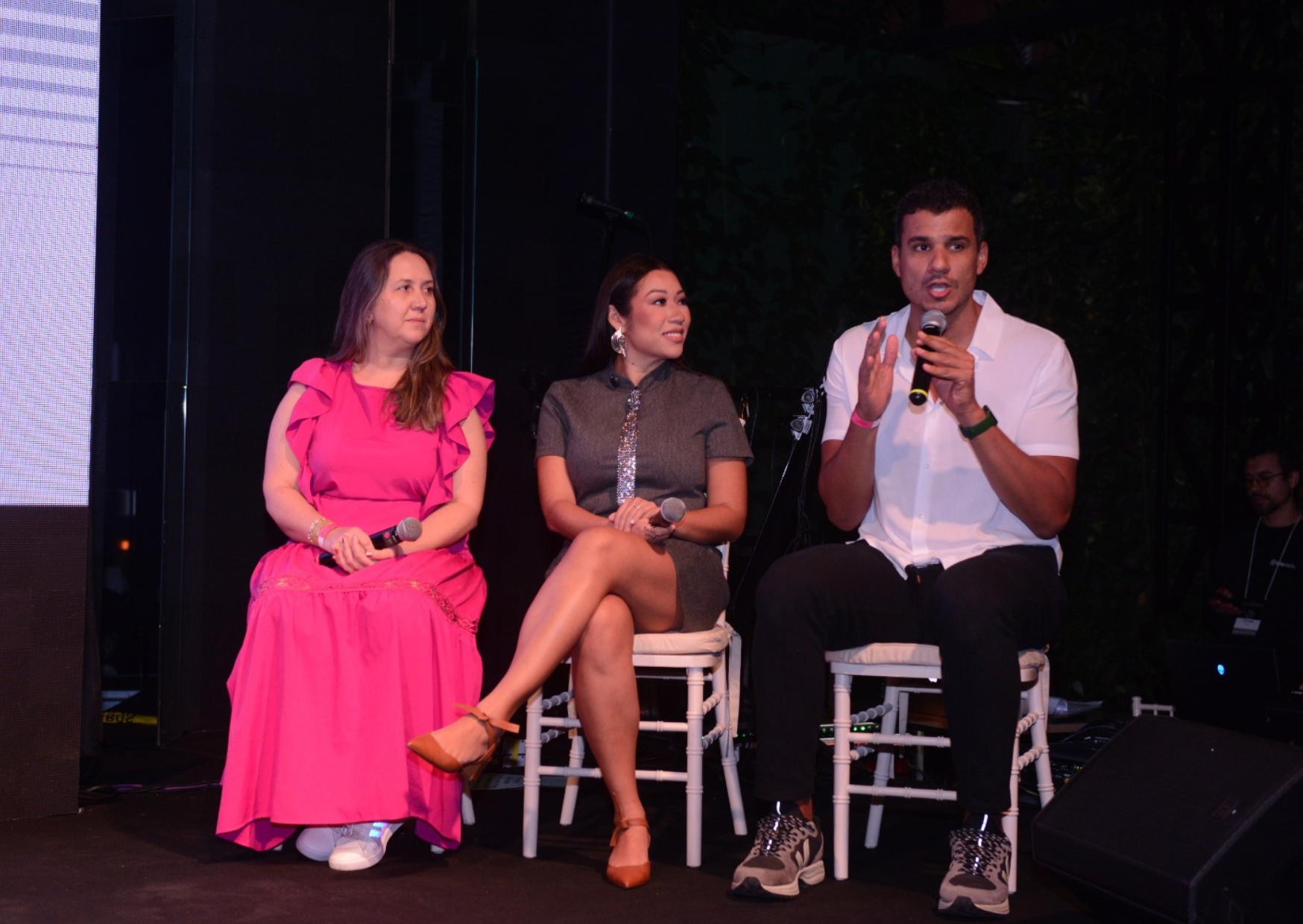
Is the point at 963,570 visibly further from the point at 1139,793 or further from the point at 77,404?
the point at 77,404

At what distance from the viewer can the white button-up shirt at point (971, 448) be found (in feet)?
8.05

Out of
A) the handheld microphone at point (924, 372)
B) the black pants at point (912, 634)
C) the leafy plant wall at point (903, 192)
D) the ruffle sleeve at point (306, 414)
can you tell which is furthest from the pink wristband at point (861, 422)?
the leafy plant wall at point (903, 192)

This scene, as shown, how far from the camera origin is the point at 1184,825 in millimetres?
1735

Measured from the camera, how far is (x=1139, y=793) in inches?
73.4

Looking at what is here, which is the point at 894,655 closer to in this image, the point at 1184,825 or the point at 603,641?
the point at 603,641

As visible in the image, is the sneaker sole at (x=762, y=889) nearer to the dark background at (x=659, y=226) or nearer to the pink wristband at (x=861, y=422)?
the pink wristband at (x=861, y=422)

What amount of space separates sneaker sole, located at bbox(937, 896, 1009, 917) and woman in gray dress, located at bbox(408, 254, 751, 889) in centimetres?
54

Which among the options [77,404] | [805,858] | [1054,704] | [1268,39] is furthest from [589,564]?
[1268,39]

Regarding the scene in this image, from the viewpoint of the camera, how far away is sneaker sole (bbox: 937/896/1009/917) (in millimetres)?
2125

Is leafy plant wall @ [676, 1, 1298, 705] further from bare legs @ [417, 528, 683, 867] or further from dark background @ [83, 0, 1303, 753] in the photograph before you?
bare legs @ [417, 528, 683, 867]

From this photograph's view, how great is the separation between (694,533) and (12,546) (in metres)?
1.42

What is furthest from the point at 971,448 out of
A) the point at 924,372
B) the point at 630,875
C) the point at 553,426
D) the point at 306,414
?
the point at 306,414

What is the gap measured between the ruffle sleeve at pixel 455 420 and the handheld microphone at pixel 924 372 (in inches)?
38.6

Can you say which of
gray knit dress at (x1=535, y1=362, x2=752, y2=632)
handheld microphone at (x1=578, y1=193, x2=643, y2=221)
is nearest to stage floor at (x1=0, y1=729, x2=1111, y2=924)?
gray knit dress at (x1=535, y1=362, x2=752, y2=632)
